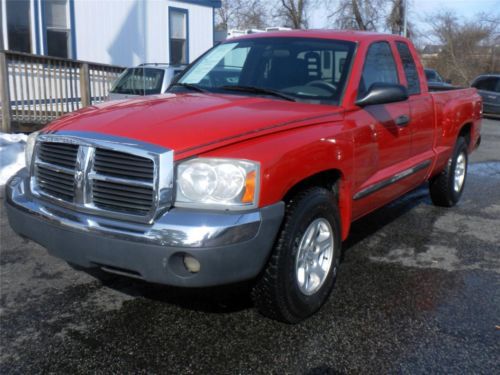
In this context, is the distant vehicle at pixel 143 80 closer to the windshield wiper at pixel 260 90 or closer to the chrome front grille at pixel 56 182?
the windshield wiper at pixel 260 90

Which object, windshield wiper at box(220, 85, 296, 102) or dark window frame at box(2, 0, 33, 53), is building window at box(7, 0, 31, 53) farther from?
windshield wiper at box(220, 85, 296, 102)

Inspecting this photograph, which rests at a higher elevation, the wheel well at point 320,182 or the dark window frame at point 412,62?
the dark window frame at point 412,62

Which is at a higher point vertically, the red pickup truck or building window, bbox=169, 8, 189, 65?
building window, bbox=169, 8, 189, 65

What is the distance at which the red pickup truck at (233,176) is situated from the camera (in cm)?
282

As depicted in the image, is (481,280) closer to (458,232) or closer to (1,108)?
(458,232)

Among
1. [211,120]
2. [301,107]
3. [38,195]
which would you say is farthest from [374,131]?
[38,195]

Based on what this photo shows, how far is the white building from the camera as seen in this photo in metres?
12.0

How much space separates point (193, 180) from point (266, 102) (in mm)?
1138

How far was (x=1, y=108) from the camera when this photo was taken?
9.86 m

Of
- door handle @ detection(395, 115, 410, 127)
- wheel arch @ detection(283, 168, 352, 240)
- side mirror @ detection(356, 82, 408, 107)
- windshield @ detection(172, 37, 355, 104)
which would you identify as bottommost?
wheel arch @ detection(283, 168, 352, 240)

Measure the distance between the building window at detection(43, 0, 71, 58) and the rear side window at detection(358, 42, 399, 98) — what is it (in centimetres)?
975

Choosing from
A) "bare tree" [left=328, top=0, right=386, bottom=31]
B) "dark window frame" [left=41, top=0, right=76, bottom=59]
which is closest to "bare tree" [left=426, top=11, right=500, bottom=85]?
"bare tree" [left=328, top=0, right=386, bottom=31]

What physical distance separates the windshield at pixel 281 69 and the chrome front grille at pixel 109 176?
1.42 m

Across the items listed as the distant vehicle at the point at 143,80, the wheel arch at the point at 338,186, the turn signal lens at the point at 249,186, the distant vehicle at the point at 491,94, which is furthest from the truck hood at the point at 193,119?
the distant vehicle at the point at 491,94
